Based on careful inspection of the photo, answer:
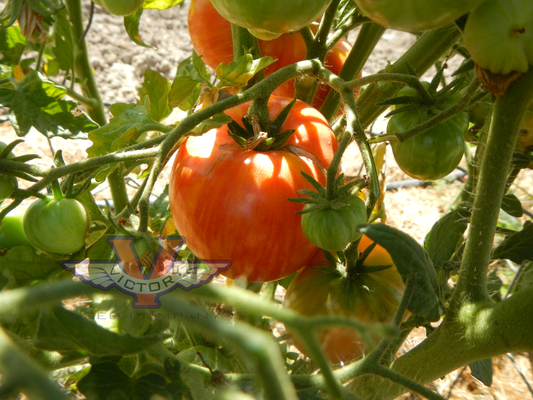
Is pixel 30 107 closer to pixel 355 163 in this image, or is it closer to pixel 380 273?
pixel 380 273

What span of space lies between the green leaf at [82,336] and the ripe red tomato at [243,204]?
22 cm

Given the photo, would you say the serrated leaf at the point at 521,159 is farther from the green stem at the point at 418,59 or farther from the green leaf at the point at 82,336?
the green leaf at the point at 82,336

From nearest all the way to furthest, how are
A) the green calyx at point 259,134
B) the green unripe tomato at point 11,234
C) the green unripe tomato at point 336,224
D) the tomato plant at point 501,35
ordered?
the tomato plant at point 501,35
the green unripe tomato at point 336,224
the green calyx at point 259,134
the green unripe tomato at point 11,234

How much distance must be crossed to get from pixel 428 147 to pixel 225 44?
0.35 m

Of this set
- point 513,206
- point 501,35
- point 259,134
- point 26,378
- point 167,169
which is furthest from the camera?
point 167,169

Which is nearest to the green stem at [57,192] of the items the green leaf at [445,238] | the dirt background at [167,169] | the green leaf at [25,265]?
the green leaf at [25,265]

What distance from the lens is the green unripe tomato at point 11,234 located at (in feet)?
2.10

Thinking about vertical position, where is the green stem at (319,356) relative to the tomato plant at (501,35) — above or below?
below

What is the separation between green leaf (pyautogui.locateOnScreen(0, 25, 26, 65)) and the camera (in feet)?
3.09

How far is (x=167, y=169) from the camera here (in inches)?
80.1

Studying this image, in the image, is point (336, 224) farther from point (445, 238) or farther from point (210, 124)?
point (445, 238)

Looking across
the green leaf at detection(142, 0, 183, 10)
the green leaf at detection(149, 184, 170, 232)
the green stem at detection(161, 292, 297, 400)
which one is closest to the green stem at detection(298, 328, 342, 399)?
the green stem at detection(161, 292, 297, 400)

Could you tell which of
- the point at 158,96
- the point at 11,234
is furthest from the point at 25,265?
the point at 158,96

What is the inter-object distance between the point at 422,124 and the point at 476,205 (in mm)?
91
